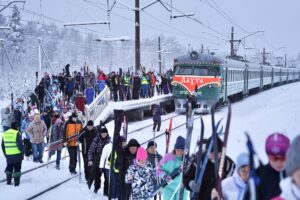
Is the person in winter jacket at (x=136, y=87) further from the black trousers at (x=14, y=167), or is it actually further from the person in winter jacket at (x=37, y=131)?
the black trousers at (x=14, y=167)

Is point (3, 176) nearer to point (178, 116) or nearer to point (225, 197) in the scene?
point (225, 197)

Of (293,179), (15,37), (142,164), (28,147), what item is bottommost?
(28,147)

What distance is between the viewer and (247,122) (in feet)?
53.0

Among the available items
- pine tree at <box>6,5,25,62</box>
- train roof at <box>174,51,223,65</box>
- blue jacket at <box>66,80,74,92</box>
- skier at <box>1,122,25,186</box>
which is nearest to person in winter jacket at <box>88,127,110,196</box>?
skier at <box>1,122,25,186</box>

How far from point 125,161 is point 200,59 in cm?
1835

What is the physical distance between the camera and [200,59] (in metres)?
25.4

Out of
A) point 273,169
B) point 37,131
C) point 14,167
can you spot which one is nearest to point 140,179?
point 273,169

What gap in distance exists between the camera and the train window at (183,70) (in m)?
25.6

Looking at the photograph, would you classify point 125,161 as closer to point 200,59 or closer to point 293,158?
point 293,158

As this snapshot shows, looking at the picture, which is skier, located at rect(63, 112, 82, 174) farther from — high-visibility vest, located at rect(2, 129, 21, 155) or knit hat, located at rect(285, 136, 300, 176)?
knit hat, located at rect(285, 136, 300, 176)

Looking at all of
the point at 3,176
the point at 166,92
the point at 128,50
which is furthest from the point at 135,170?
the point at 128,50

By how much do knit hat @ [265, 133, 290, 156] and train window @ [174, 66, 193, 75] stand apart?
22.4m

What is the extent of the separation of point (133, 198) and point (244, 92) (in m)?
27.7

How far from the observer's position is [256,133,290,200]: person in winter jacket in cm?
329
